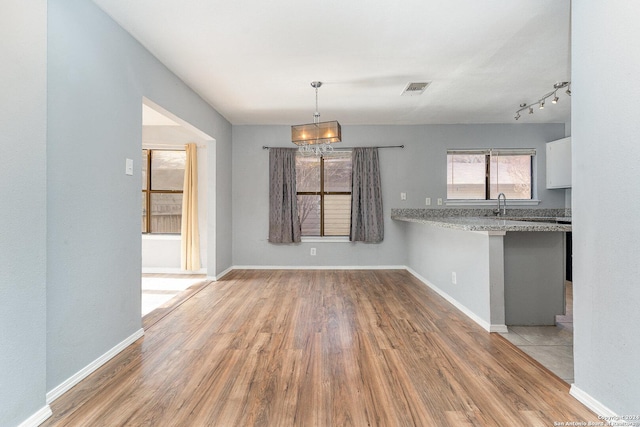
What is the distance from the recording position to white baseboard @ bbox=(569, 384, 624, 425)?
5.09 ft

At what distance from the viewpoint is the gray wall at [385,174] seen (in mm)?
5379

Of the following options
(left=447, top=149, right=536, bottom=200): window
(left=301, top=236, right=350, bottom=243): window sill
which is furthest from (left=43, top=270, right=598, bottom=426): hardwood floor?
(left=447, top=149, right=536, bottom=200): window

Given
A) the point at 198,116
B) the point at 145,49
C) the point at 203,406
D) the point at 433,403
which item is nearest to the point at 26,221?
the point at 203,406

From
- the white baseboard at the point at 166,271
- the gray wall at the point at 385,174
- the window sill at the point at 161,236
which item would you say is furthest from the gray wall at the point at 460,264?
the window sill at the point at 161,236

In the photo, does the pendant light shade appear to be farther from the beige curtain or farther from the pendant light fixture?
the beige curtain

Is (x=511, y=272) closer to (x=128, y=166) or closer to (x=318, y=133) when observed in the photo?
(x=318, y=133)

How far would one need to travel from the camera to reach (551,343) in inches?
98.0

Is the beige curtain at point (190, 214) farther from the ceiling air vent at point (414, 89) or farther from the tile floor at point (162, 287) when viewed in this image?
the ceiling air vent at point (414, 89)

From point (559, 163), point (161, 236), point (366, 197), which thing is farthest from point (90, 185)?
point (559, 163)

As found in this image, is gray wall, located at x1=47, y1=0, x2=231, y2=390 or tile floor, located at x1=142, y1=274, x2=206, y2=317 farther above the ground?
gray wall, located at x1=47, y1=0, x2=231, y2=390

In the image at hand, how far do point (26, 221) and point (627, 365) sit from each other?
2923 mm

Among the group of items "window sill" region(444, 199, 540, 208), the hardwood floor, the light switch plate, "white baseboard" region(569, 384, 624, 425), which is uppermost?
the light switch plate

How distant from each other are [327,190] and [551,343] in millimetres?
3776

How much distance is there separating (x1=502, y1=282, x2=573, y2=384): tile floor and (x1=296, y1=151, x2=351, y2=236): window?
318 centimetres
